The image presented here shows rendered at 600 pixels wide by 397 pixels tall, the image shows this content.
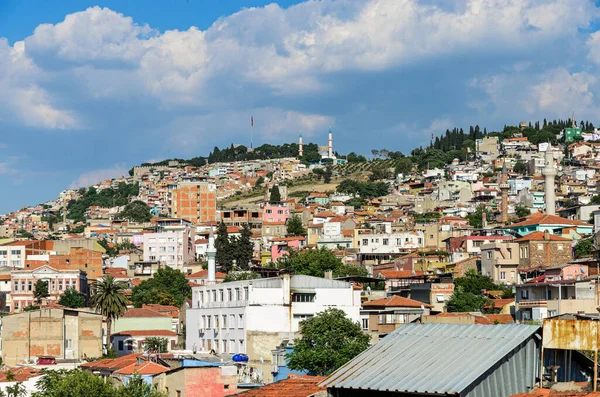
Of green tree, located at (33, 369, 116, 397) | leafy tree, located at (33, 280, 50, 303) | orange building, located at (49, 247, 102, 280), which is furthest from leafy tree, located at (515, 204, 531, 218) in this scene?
green tree, located at (33, 369, 116, 397)

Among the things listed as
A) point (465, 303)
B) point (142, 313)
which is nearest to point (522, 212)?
point (465, 303)

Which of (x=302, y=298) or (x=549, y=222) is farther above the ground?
(x=549, y=222)

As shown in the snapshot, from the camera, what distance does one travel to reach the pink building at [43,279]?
348ft

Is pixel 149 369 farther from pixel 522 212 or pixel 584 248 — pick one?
pixel 522 212

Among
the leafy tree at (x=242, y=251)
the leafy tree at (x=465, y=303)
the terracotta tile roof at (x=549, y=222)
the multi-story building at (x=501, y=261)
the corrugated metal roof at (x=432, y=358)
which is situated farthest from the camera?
the leafy tree at (x=242, y=251)

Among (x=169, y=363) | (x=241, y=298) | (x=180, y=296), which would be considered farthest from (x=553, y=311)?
(x=180, y=296)

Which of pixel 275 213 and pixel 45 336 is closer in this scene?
pixel 45 336

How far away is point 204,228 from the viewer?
150125 mm

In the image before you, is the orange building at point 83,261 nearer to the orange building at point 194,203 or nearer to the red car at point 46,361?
the orange building at point 194,203

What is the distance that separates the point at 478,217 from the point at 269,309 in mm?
74103

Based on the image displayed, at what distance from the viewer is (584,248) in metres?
91.2

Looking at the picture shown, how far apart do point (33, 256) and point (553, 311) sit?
Result: 7642 cm

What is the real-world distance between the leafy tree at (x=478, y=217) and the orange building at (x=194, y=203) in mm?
46005

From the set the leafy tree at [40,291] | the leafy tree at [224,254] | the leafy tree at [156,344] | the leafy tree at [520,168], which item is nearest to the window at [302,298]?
the leafy tree at [156,344]
